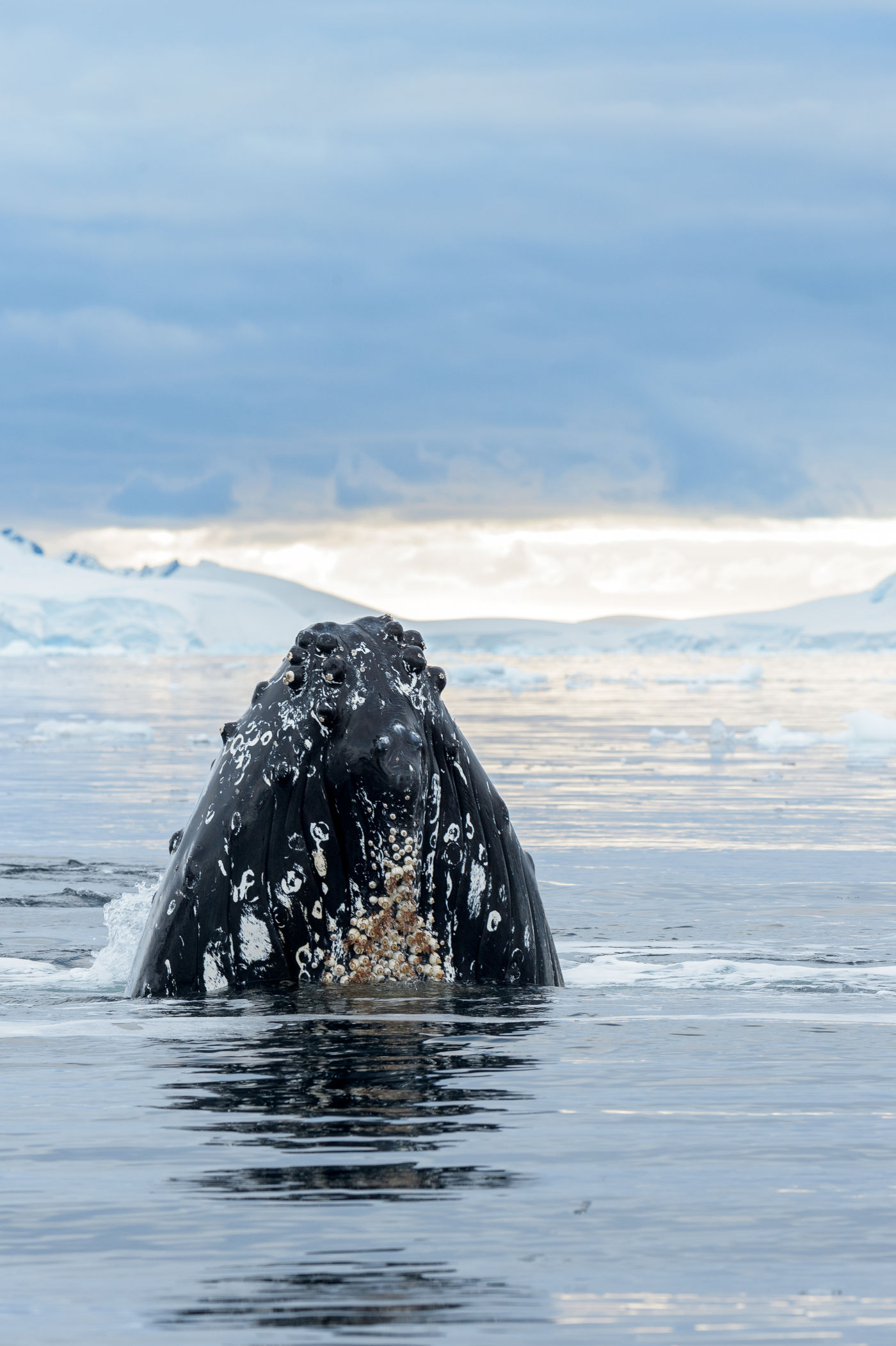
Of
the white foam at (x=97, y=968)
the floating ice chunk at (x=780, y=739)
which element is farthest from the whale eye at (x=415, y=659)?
the floating ice chunk at (x=780, y=739)

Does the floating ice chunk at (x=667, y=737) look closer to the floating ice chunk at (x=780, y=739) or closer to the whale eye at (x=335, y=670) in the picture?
the floating ice chunk at (x=780, y=739)

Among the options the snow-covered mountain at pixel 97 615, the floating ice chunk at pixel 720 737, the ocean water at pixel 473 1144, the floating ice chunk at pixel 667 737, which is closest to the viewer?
the ocean water at pixel 473 1144

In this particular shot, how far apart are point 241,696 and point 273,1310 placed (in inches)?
1838

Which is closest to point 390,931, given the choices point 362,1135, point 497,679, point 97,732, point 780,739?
point 362,1135

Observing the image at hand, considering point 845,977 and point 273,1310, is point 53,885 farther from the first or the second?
point 273,1310

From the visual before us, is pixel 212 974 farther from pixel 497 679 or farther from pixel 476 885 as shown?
pixel 497 679

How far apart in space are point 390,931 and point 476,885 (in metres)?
0.33

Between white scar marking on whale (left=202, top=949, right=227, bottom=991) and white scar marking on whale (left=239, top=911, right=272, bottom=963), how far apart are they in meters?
0.10

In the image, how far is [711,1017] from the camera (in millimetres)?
6281

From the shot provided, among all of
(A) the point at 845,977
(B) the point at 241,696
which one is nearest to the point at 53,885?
(A) the point at 845,977

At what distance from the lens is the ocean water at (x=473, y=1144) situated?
2.95 metres

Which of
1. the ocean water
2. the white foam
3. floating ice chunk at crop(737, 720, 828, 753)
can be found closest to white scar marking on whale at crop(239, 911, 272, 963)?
the ocean water

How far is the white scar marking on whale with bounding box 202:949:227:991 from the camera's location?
559 cm

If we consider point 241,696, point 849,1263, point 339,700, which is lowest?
point 849,1263
